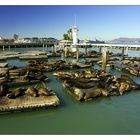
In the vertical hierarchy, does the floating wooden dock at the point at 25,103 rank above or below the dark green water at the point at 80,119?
above

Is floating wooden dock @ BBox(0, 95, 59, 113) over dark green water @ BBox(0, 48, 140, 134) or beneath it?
over

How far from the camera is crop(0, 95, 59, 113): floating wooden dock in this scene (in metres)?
11.3

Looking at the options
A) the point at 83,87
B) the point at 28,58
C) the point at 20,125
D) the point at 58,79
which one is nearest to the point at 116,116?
the point at 83,87

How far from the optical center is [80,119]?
11195 mm

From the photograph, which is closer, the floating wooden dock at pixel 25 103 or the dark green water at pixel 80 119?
the dark green water at pixel 80 119

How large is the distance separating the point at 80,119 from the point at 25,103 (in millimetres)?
2698

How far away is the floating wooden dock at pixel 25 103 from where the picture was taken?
1131 centimetres

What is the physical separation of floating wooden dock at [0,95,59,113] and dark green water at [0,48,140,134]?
267 mm

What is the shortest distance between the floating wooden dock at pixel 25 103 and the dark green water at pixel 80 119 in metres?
0.27

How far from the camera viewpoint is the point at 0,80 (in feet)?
55.4

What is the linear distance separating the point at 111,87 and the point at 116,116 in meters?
3.73
